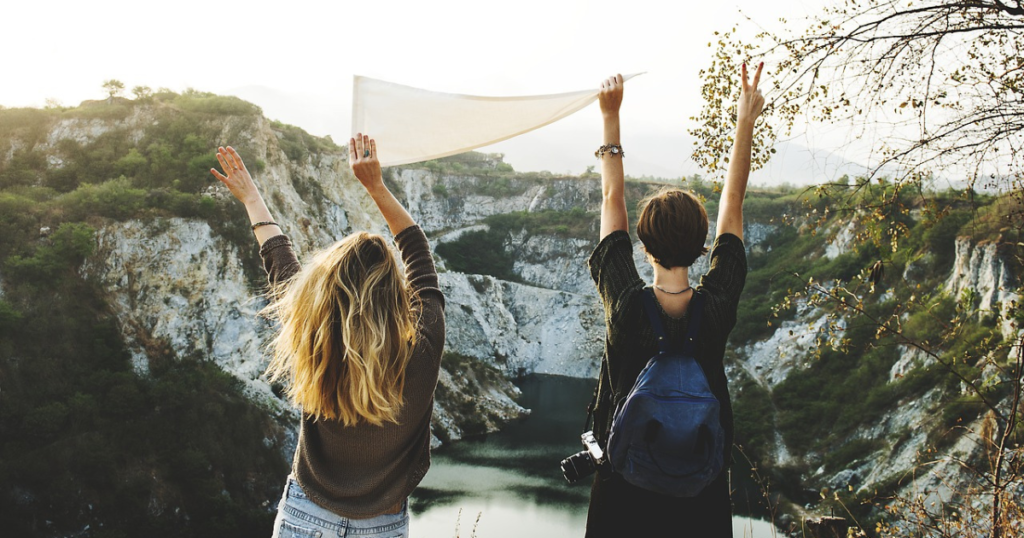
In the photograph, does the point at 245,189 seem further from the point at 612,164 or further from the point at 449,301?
the point at 449,301

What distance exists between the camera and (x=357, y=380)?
4.44ft

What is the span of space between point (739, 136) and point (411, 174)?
58.3 m

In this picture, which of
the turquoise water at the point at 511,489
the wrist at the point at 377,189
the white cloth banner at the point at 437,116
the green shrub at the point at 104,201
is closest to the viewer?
the wrist at the point at 377,189

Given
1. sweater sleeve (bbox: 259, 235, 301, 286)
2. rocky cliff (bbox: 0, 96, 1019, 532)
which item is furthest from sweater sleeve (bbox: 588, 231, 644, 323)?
rocky cliff (bbox: 0, 96, 1019, 532)

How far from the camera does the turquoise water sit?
18391 mm

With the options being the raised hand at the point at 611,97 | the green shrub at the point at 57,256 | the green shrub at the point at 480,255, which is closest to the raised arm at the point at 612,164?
the raised hand at the point at 611,97

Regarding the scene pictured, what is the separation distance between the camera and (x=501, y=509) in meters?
20.1

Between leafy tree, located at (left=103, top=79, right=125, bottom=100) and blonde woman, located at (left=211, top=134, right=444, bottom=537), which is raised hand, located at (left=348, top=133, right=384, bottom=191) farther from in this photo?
leafy tree, located at (left=103, top=79, right=125, bottom=100)

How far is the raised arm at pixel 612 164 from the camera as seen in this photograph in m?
1.64

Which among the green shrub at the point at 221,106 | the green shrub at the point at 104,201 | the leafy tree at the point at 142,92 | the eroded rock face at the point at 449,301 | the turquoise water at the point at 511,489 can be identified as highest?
the leafy tree at the point at 142,92

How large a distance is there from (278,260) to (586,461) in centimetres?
97

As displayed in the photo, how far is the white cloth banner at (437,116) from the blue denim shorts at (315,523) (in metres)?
1.01

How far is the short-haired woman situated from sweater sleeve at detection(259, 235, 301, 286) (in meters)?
0.81

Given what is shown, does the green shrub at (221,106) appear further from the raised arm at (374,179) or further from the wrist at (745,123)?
the wrist at (745,123)
